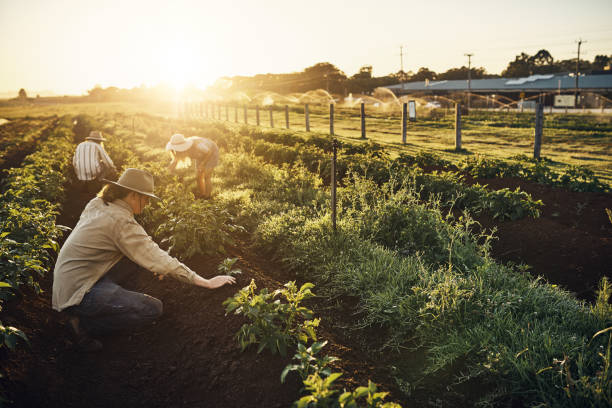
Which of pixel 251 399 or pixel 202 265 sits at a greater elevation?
pixel 202 265

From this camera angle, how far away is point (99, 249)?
355cm

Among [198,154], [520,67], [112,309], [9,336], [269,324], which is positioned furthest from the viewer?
[520,67]

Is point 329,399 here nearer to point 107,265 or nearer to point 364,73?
point 107,265

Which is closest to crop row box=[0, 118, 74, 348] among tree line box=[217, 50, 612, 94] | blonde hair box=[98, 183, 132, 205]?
blonde hair box=[98, 183, 132, 205]

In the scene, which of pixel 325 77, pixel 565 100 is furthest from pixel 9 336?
pixel 325 77

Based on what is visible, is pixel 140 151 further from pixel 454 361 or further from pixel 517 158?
pixel 454 361

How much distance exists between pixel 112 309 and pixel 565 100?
46297 millimetres

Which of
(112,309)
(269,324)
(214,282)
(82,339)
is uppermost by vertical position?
(214,282)

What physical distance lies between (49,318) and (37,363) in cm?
90

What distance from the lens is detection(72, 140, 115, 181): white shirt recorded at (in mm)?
7648

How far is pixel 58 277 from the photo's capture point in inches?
138

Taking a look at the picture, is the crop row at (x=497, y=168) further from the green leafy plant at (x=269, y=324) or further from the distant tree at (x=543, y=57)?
the distant tree at (x=543, y=57)

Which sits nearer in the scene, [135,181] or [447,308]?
[447,308]

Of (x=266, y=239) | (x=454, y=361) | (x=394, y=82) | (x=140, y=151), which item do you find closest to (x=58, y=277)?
(x=266, y=239)
